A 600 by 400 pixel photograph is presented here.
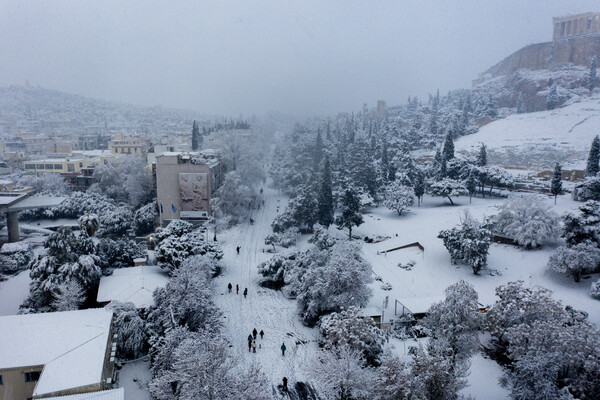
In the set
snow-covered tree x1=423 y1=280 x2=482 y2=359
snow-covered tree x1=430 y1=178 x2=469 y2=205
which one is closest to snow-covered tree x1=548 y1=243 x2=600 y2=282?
snow-covered tree x1=423 y1=280 x2=482 y2=359

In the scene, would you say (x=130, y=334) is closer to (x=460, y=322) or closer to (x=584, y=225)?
(x=460, y=322)

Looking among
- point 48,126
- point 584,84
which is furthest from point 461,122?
point 48,126

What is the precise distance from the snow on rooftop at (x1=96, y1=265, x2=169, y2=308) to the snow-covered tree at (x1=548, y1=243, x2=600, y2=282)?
24.2 m

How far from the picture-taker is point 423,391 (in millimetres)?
12312

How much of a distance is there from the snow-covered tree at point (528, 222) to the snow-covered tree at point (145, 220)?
31.8 meters

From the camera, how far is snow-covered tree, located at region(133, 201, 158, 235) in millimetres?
37688

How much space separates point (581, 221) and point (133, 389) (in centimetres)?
2728

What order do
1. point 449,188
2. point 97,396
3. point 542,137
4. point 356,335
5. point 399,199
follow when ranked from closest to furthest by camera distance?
point 97,396, point 356,335, point 399,199, point 449,188, point 542,137

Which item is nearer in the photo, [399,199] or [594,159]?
[399,199]

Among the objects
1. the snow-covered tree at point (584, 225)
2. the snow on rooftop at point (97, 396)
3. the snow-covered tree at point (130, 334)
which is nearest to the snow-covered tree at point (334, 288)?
the snow-covered tree at point (130, 334)

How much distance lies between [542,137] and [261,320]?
2559 inches

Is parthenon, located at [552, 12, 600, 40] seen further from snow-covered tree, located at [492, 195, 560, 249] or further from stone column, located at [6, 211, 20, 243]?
stone column, located at [6, 211, 20, 243]

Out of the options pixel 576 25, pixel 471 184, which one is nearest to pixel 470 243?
pixel 471 184

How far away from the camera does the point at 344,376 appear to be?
13828 mm
